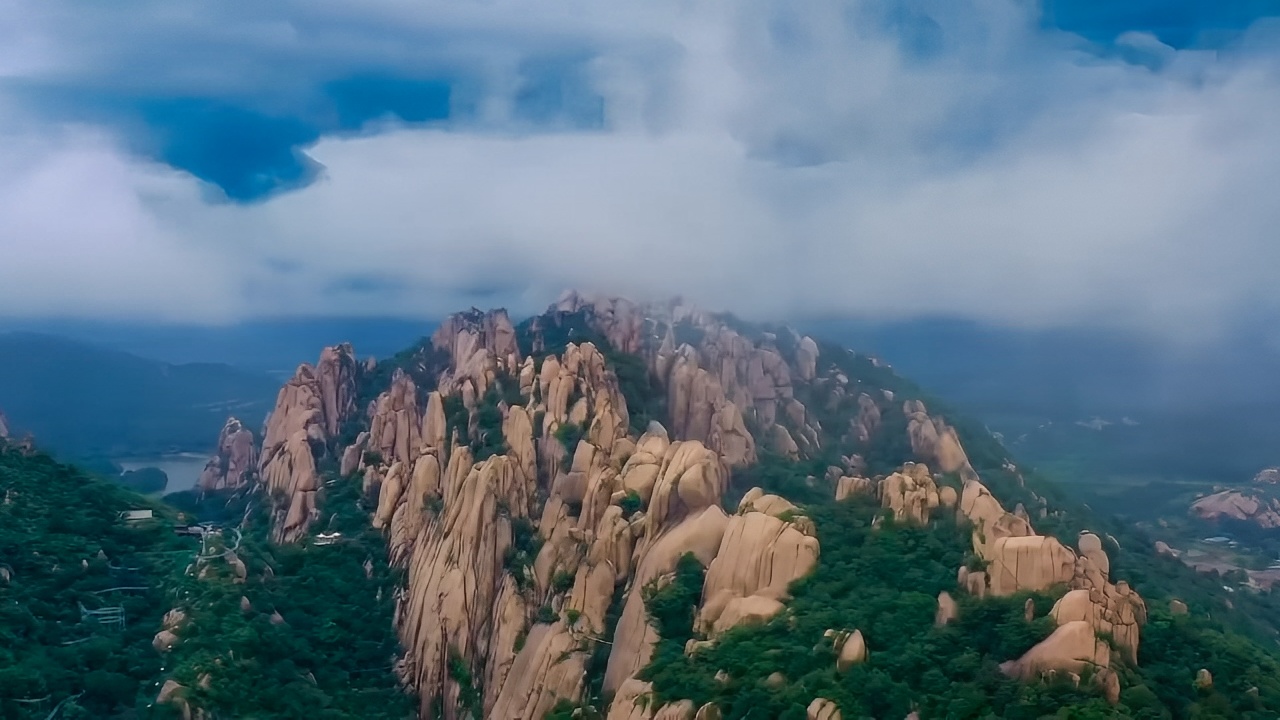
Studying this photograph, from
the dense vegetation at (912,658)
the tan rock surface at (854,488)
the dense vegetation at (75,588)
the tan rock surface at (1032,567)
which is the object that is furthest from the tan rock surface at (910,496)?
the dense vegetation at (75,588)

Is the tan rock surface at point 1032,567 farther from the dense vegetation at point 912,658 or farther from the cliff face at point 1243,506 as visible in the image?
the cliff face at point 1243,506

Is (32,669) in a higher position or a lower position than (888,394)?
lower

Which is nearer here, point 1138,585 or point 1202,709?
point 1202,709

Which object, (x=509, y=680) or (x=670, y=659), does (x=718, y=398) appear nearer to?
(x=509, y=680)

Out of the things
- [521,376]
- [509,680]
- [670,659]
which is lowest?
[509,680]

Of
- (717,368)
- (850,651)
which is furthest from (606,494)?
(717,368)

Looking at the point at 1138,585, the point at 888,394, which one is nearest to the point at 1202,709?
the point at 1138,585
